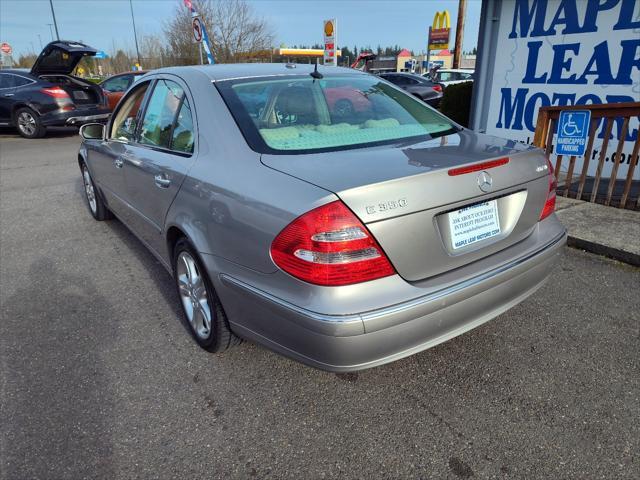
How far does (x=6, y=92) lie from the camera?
38.0 feet

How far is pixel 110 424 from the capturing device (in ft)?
7.32

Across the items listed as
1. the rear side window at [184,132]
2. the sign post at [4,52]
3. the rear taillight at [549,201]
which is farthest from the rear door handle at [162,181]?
the sign post at [4,52]

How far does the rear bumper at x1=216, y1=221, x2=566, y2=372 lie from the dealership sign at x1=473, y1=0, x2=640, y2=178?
3.80m

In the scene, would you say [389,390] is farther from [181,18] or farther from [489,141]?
[181,18]

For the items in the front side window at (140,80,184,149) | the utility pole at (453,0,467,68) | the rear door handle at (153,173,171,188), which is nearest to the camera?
the rear door handle at (153,173,171,188)

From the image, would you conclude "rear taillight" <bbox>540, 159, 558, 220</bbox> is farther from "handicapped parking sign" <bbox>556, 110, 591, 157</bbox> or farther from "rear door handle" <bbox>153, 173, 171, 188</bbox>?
"handicapped parking sign" <bbox>556, 110, 591, 157</bbox>

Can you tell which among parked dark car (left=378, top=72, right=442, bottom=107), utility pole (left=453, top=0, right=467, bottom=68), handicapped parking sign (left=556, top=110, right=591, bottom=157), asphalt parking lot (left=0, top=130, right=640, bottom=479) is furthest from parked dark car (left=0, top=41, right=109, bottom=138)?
utility pole (left=453, top=0, right=467, bottom=68)

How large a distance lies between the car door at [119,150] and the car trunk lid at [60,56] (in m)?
7.25

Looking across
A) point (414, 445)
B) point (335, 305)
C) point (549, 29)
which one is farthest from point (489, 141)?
point (549, 29)

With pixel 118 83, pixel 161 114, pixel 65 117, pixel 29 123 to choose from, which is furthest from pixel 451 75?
pixel 161 114

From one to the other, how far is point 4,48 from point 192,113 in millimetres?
39406

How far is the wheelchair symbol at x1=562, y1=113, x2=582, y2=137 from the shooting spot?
16.7 ft

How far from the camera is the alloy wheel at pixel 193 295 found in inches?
104

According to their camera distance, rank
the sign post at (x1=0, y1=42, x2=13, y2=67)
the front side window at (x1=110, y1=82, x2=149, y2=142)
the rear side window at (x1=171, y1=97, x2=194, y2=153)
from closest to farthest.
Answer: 1. the rear side window at (x1=171, y1=97, x2=194, y2=153)
2. the front side window at (x1=110, y1=82, x2=149, y2=142)
3. the sign post at (x1=0, y1=42, x2=13, y2=67)
